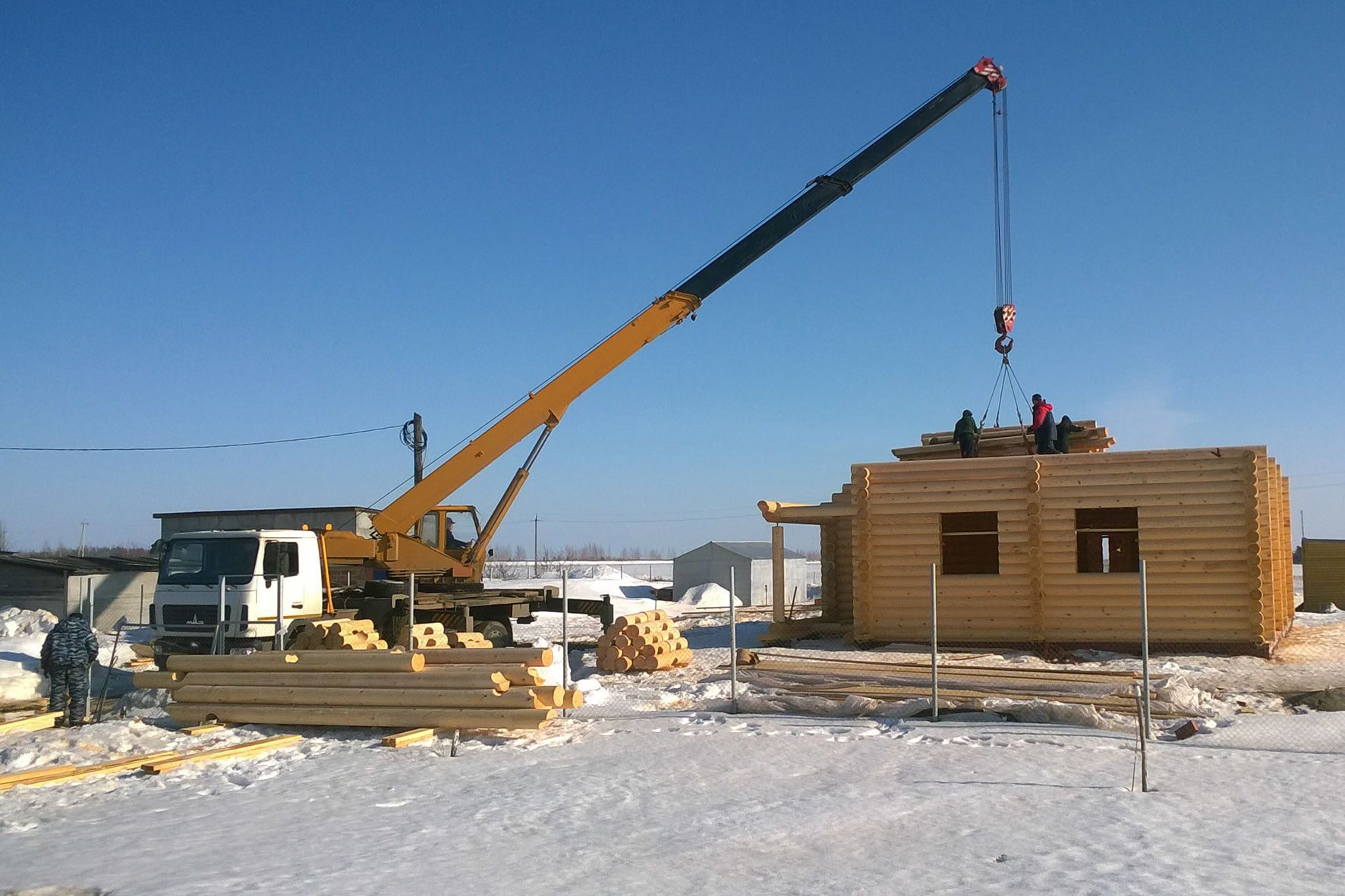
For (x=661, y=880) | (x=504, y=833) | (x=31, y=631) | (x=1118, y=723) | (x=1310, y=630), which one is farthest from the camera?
(x=31, y=631)

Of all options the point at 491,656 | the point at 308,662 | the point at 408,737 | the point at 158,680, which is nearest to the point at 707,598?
the point at 158,680

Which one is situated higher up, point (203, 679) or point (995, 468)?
point (995, 468)

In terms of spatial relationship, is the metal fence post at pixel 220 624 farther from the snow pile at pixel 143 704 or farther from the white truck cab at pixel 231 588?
the snow pile at pixel 143 704

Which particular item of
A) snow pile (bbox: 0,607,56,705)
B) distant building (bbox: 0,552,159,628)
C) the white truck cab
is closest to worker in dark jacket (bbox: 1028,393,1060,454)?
the white truck cab

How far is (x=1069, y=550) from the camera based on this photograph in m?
18.5

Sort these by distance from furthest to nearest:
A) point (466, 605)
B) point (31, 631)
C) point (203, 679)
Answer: point (31, 631) < point (466, 605) < point (203, 679)

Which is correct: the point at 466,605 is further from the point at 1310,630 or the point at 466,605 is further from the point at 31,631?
the point at 1310,630

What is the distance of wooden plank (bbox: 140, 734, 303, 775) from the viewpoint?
406 inches

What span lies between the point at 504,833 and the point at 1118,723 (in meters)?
6.94

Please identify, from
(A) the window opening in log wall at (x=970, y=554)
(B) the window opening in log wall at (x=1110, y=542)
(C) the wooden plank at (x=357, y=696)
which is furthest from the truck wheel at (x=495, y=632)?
(B) the window opening in log wall at (x=1110, y=542)

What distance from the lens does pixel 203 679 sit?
13.2 m

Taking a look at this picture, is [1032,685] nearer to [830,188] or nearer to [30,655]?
[830,188]

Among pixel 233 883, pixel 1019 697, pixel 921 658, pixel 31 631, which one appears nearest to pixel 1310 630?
pixel 921 658

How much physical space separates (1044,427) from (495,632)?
35.9 ft
